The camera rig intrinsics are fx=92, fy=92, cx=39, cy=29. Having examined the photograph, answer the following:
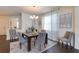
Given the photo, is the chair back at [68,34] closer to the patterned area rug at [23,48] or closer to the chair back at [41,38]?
the patterned area rug at [23,48]

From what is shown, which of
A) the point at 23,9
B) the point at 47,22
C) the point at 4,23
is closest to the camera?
the point at 23,9

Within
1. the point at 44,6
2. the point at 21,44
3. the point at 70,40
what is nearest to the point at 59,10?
the point at 44,6

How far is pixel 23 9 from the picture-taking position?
2.25 m

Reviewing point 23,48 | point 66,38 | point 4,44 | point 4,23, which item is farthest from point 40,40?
point 4,23

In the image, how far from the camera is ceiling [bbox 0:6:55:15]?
7.11 ft

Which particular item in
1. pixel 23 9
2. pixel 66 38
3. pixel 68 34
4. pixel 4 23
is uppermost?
pixel 23 9

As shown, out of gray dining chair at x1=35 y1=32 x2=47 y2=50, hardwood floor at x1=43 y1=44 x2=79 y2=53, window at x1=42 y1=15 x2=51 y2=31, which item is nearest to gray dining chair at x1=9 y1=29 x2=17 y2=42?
gray dining chair at x1=35 y1=32 x2=47 y2=50

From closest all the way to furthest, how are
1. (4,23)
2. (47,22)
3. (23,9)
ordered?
(23,9)
(4,23)
(47,22)

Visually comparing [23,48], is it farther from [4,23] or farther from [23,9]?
[23,9]

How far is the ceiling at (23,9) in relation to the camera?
2168 millimetres

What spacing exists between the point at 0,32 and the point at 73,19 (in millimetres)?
2004

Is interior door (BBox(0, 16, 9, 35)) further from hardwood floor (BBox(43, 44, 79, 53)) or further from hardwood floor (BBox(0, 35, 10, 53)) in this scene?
hardwood floor (BBox(43, 44, 79, 53))

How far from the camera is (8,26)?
2.34 m
